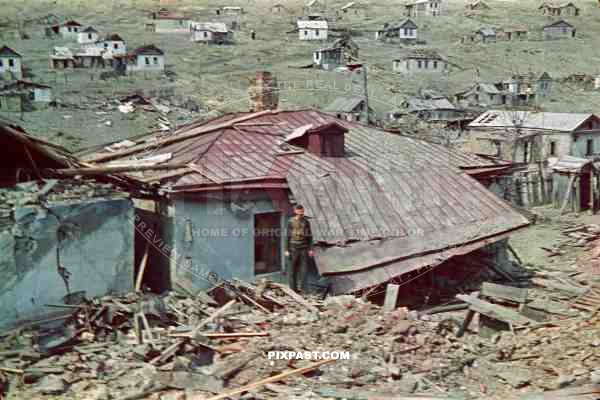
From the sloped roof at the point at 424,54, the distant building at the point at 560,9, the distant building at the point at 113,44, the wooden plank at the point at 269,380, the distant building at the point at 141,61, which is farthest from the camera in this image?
the sloped roof at the point at 424,54

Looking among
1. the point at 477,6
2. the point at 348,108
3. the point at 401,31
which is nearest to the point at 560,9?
the point at 477,6

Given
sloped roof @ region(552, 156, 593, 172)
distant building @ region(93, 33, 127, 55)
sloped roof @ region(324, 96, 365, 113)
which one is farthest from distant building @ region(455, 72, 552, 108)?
distant building @ region(93, 33, 127, 55)

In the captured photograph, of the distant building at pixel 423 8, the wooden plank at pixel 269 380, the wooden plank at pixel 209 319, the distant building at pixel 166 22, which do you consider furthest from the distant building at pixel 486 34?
the wooden plank at pixel 269 380

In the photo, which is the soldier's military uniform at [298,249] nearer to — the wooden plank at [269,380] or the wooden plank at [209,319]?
the wooden plank at [209,319]

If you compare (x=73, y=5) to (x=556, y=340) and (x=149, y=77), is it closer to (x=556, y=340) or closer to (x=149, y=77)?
(x=149, y=77)

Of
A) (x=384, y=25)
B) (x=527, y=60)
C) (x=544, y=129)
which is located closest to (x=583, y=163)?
(x=544, y=129)

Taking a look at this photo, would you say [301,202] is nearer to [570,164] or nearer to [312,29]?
[312,29]
